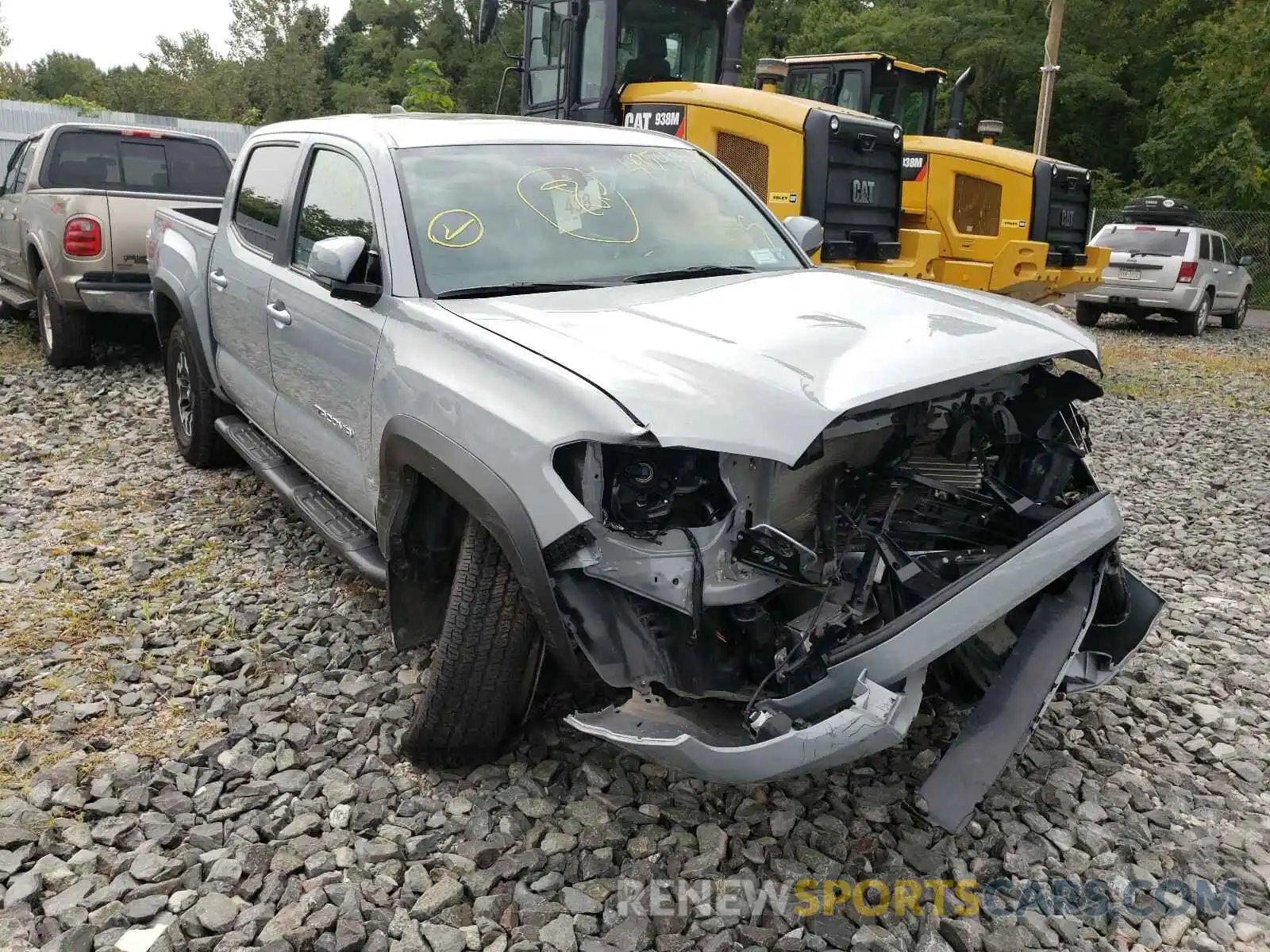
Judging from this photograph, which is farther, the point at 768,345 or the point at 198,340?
the point at 198,340

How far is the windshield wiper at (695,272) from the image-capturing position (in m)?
3.67

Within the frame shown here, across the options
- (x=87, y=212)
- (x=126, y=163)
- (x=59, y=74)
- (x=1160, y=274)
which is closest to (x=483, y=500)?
(x=87, y=212)

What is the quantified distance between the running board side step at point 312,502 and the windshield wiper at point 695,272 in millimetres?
1325

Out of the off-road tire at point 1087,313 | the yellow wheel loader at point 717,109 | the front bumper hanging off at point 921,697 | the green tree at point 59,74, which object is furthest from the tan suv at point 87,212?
the green tree at point 59,74

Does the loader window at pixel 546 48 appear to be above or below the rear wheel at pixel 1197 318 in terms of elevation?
above

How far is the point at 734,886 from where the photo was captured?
2766 millimetres

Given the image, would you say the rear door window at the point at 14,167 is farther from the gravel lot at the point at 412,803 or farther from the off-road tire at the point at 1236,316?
the off-road tire at the point at 1236,316

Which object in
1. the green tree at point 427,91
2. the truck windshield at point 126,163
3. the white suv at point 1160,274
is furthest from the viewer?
the green tree at point 427,91

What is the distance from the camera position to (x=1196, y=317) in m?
15.4

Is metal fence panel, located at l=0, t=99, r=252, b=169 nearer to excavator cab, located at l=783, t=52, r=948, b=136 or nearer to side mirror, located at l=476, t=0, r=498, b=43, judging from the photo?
excavator cab, located at l=783, t=52, r=948, b=136

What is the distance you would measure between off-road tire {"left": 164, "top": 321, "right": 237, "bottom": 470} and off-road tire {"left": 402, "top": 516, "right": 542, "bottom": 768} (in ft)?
10.2

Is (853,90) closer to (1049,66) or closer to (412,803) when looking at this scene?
(1049,66)

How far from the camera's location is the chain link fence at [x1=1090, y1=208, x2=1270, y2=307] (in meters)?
22.1

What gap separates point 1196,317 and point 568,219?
1459cm
